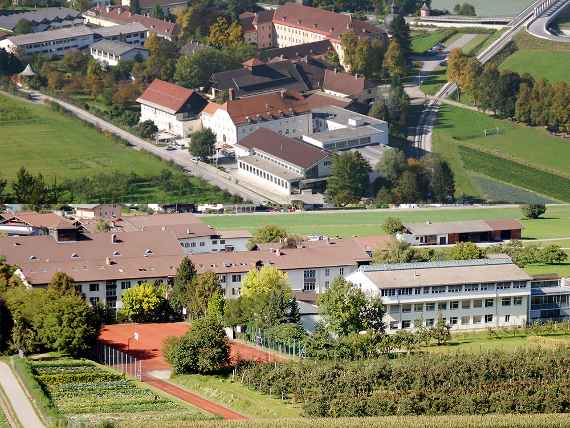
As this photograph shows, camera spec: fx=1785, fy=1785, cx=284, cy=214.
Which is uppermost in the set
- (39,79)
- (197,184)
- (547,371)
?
(39,79)

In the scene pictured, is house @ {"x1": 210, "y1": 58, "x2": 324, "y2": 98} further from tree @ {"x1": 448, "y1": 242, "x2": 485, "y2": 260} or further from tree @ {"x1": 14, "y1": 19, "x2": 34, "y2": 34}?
tree @ {"x1": 448, "y1": 242, "x2": 485, "y2": 260}

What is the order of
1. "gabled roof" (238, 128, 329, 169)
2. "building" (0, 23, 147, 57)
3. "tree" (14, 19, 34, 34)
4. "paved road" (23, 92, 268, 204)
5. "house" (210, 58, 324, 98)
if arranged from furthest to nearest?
"tree" (14, 19, 34, 34) → "building" (0, 23, 147, 57) → "house" (210, 58, 324, 98) → "gabled roof" (238, 128, 329, 169) → "paved road" (23, 92, 268, 204)

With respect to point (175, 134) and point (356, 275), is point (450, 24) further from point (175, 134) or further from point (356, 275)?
point (356, 275)

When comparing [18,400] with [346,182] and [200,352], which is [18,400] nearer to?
[200,352]

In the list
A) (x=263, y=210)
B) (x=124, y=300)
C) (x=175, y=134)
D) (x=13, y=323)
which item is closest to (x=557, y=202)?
(x=263, y=210)

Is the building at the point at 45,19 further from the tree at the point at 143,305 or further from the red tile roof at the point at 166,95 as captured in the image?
the tree at the point at 143,305

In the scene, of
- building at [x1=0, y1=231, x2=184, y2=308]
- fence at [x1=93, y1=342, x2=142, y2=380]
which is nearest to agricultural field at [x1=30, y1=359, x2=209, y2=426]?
fence at [x1=93, y1=342, x2=142, y2=380]

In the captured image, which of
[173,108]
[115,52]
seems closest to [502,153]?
[173,108]
